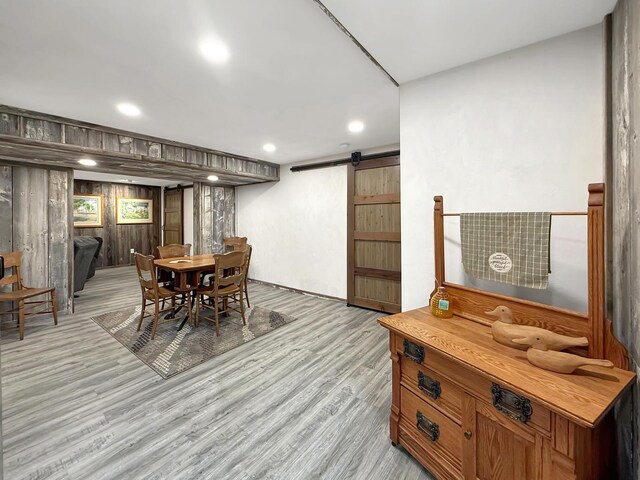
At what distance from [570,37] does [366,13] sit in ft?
3.74

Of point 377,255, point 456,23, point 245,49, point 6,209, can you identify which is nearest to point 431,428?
point 456,23

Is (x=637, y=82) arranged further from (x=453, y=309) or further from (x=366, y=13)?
(x=453, y=309)

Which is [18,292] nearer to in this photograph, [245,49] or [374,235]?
[245,49]

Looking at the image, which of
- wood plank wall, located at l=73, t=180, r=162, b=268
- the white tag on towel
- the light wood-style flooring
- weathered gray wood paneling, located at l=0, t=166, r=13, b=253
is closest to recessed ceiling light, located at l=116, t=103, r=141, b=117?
weathered gray wood paneling, located at l=0, t=166, r=13, b=253

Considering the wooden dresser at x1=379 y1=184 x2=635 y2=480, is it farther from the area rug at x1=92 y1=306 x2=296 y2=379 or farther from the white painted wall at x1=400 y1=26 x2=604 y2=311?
the area rug at x1=92 y1=306 x2=296 y2=379

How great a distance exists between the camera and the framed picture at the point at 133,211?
23.6 ft

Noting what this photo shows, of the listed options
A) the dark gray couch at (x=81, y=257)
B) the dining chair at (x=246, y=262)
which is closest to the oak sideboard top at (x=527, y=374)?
the dining chair at (x=246, y=262)

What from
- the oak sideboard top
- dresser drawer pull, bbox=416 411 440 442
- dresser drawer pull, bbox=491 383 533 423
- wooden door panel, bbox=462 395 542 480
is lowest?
dresser drawer pull, bbox=416 411 440 442

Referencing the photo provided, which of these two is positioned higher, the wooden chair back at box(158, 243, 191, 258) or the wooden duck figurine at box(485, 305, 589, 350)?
the wooden chair back at box(158, 243, 191, 258)

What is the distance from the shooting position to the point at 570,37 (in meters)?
1.46

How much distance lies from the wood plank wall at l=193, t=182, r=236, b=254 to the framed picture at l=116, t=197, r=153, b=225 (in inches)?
128

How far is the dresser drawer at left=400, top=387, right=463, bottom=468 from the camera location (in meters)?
1.24

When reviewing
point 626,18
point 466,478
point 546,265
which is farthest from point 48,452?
point 626,18

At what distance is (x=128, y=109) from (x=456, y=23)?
8.94 ft
